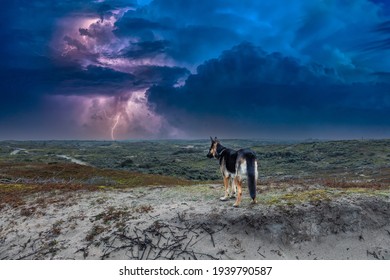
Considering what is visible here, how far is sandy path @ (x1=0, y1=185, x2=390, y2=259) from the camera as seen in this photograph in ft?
40.2

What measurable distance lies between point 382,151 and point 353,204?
329 feet

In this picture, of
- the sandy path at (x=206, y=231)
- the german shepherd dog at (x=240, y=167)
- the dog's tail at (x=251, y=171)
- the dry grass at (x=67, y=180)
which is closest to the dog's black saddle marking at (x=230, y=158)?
the german shepherd dog at (x=240, y=167)

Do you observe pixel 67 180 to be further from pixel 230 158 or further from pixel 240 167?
pixel 240 167

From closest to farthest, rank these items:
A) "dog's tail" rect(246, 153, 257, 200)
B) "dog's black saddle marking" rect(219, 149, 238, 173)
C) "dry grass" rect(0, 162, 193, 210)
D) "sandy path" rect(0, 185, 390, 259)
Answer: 1. "sandy path" rect(0, 185, 390, 259)
2. "dog's tail" rect(246, 153, 257, 200)
3. "dog's black saddle marking" rect(219, 149, 238, 173)
4. "dry grass" rect(0, 162, 193, 210)

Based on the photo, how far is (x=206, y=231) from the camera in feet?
42.5

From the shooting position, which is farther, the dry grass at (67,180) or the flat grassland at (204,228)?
the dry grass at (67,180)

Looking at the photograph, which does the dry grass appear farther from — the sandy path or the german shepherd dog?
the german shepherd dog

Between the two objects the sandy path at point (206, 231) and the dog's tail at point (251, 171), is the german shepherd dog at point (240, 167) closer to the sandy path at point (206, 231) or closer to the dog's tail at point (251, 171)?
the dog's tail at point (251, 171)

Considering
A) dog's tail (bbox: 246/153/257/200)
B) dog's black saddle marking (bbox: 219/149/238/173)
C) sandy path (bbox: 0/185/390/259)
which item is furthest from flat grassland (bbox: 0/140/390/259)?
dog's black saddle marking (bbox: 219/149/238/173)

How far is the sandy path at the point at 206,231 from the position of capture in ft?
40.2

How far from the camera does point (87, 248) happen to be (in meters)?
12.5

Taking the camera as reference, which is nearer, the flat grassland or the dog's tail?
the flat grassland

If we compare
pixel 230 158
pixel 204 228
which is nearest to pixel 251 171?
pixel 230 158
